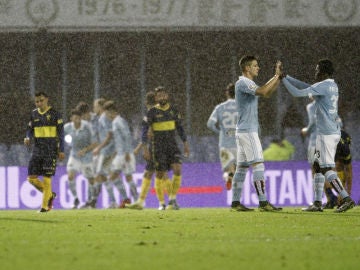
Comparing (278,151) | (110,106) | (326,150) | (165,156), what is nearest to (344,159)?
(165,156)

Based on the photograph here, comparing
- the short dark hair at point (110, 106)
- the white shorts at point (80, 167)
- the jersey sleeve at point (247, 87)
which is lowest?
the white shorts at point (80, 167)

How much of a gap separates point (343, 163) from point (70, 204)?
6270 millimetres

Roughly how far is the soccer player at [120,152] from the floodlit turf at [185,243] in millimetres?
7102

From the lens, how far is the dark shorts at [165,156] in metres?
17.6

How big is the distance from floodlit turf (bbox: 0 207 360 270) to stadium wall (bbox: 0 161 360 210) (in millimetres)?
7564

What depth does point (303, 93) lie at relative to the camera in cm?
1334

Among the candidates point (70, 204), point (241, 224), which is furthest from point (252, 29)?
point (241, 224)

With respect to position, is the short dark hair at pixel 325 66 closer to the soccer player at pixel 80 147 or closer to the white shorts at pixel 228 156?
the white shorts at pixel 228 156

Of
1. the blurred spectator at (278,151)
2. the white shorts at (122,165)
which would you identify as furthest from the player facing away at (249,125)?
the blurred spectator at (278,151)

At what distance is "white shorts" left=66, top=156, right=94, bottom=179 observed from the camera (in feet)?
69.1

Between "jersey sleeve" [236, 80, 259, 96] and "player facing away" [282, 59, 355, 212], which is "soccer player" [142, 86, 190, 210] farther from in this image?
"player facing away" [282, 59, 355, 212]

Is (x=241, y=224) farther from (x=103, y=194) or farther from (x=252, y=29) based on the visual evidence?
(x=252, y=29)

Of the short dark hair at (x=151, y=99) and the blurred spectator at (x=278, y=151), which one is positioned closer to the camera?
the short dark hair at (x=151, y=99)

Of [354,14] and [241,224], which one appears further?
[354,14]
